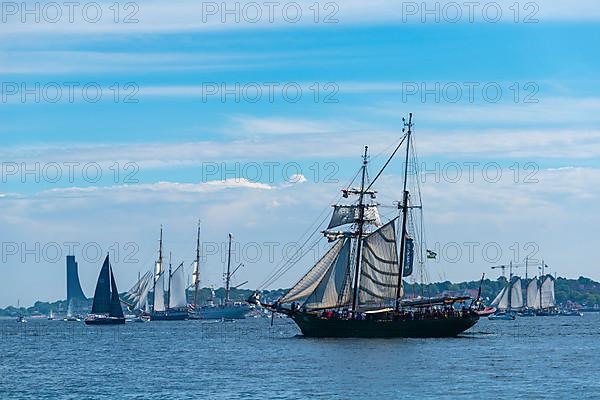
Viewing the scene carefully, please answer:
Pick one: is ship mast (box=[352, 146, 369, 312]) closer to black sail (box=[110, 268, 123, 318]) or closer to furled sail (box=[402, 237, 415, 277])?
furled sail (box=[402, 237, 415, 277])

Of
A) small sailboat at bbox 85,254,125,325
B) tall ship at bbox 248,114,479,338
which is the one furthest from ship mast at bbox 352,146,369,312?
small sailboat at bbox 85,254,125,325

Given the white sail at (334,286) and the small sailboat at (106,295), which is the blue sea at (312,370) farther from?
the small sailboat at (106,295)

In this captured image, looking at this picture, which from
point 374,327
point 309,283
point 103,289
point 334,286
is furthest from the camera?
point 103,289

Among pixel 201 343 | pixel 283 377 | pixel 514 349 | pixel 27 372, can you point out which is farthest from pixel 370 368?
pixel 201 343

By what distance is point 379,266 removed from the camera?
391 feet

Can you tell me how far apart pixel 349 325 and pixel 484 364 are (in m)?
31.4

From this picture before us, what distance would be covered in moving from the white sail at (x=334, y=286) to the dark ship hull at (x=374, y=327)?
5.48ft

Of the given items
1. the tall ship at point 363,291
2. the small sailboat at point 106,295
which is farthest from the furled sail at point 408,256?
the small sailboat at point 106,295

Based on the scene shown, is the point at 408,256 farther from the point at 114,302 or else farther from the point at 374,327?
the point at 114,302

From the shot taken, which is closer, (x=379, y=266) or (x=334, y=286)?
(x=334, y=286)

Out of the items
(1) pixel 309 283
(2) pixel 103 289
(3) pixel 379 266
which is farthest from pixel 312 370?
(2) pixel 103 289

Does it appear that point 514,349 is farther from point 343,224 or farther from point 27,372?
point 27,372

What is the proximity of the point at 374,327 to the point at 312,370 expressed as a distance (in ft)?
118

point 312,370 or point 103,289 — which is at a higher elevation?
point 103,289
